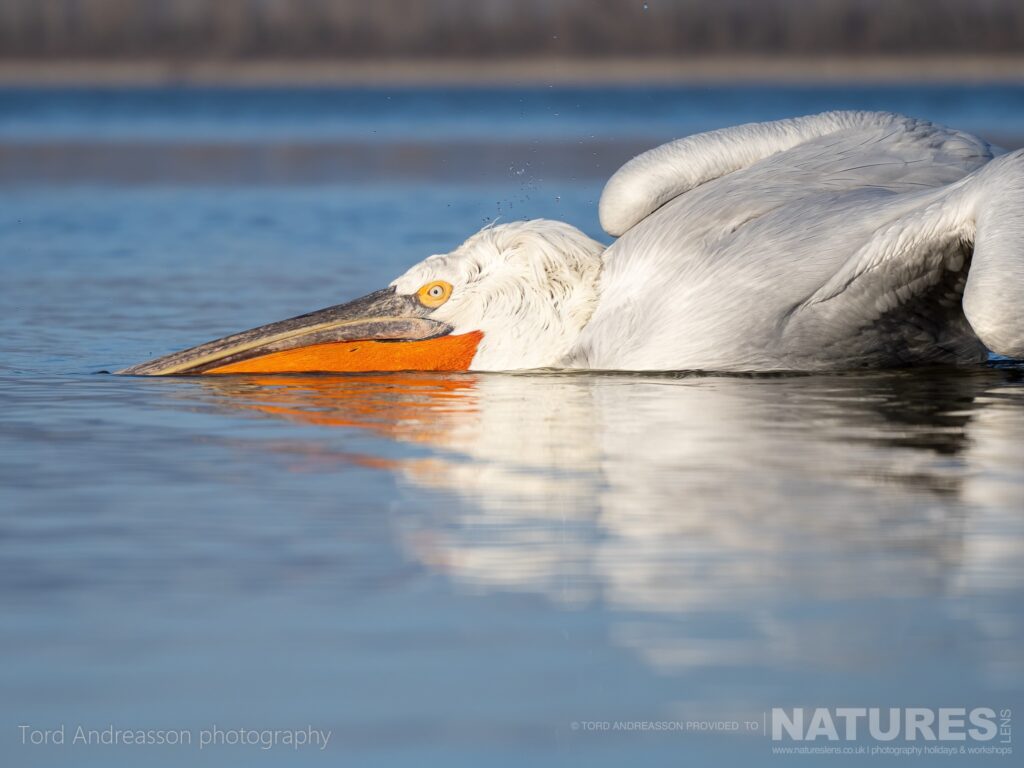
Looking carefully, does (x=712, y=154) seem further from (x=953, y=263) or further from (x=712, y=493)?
(x=712, y=493)

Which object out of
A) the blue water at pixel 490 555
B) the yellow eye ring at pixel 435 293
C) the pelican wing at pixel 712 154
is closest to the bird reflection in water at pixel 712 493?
the blue water at pixel 490 555

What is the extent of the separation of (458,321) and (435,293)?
11cm

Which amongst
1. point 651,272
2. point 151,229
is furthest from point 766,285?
point 151,229

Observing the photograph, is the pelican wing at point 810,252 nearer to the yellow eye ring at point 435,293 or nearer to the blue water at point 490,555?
the blue water at point 490,555

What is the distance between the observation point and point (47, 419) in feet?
14.4

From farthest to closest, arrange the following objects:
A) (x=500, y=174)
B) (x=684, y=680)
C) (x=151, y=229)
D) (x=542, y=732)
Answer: (x=500, y=174) < (x=151, y=229) < (x=684, y=680) < (x=542, y=732)

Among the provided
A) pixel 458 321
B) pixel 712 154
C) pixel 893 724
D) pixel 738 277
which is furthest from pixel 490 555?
pixel 712 154

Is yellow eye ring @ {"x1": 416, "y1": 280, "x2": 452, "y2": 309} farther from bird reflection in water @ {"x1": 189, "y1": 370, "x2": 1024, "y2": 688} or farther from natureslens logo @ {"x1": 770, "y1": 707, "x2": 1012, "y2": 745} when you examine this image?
natureslens logo @ {"x1": 770, "y1": 707, "x2": 1012, "y2": 745}

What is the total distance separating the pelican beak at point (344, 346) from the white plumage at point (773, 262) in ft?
0.21

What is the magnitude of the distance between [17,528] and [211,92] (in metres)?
45.4

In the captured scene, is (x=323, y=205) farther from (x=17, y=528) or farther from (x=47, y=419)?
(x=17, y=528)

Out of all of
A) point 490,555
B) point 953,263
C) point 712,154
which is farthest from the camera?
point 712,154

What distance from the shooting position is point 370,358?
534 centimetres

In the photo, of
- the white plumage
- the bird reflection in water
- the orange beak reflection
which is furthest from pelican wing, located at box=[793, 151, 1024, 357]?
the orange beak reflection
